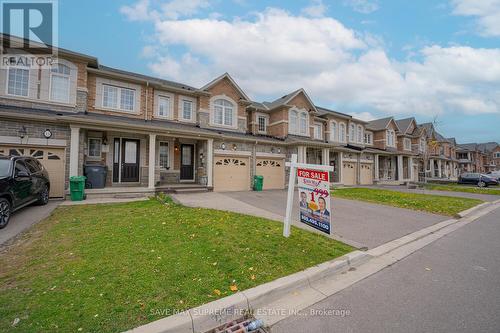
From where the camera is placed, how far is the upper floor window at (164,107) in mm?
14672

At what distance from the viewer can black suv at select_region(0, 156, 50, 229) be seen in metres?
6.06

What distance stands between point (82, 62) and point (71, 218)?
9.36 metres

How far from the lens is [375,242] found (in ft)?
17.9

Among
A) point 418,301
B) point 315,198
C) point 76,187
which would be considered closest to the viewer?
point 418,301

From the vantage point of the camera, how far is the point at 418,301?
121 inches

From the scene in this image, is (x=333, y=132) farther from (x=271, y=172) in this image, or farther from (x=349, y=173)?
(x=271, y=172)

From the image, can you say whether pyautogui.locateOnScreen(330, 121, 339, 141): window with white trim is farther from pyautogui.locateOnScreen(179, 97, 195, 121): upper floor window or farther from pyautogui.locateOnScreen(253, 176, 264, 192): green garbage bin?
pyautogui.locateOnScreen(179, 97, 195, 121): upper floor window

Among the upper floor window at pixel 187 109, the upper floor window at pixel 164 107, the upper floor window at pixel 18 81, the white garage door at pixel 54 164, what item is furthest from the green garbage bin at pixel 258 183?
the upper floor window at pixel 18 81

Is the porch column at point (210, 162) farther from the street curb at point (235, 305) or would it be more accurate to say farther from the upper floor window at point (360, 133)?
the upper floor window at point (360, 133)

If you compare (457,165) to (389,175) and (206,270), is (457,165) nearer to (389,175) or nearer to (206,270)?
(389,175)

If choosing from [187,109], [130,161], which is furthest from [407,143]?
[130,161]

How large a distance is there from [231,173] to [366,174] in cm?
1695

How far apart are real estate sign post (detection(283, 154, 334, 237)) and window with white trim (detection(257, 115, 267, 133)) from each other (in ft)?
50.5

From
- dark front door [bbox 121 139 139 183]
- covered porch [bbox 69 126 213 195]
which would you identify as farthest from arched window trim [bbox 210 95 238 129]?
dark front door [bbox 121 139 139 183]
